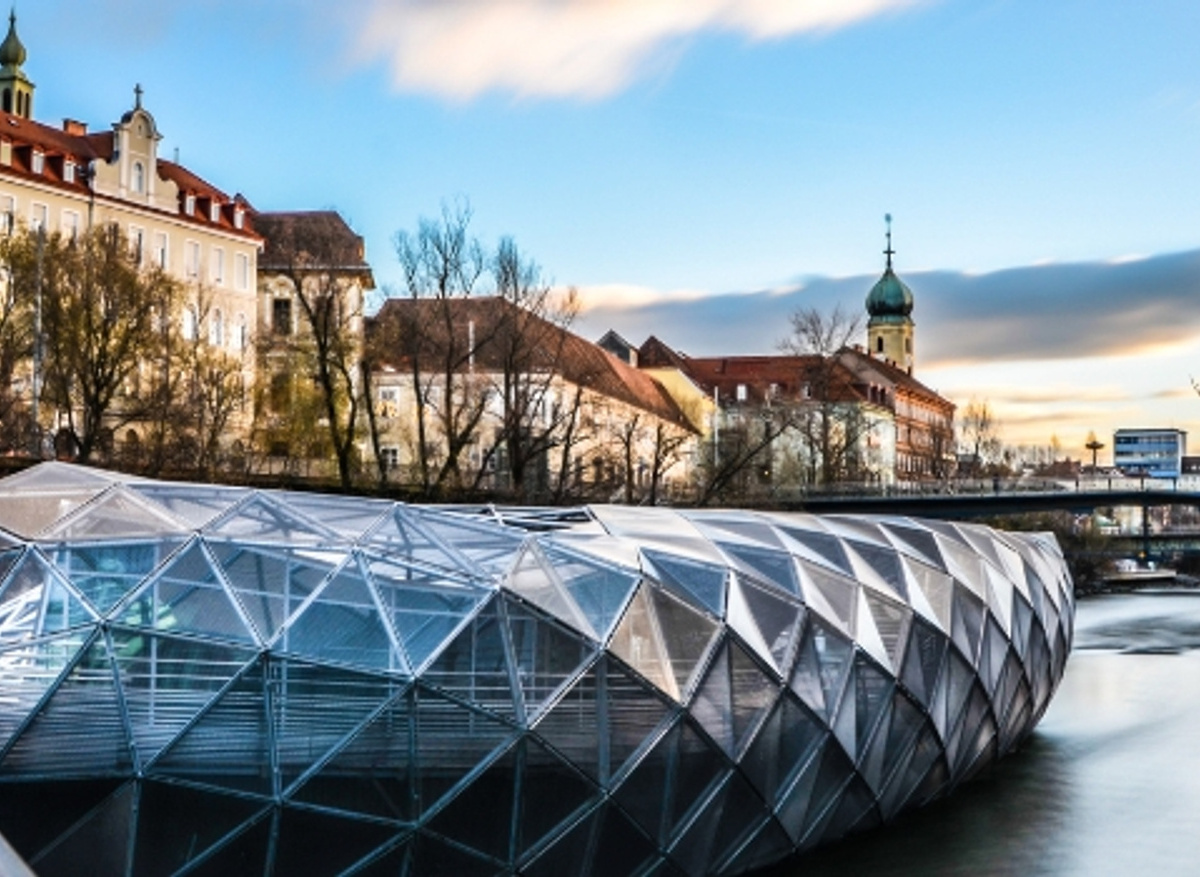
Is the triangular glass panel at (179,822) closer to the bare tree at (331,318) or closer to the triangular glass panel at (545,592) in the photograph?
the triangular glass panel at (545,592)

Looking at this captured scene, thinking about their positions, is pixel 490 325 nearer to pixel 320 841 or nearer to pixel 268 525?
pixel 268 525

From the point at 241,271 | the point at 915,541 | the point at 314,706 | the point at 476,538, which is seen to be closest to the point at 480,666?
the point at 314,706

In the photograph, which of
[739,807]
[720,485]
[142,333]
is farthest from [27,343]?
[739,807]

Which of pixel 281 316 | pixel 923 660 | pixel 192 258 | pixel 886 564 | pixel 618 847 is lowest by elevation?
pixel 618 847

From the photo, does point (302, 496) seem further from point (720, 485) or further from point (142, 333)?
point (720, 485)

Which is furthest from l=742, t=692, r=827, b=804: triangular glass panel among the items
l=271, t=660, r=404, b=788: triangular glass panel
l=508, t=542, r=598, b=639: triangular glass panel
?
l=271, t=660, r=404, b=788: triangular glass panel

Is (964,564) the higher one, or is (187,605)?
(187,605)

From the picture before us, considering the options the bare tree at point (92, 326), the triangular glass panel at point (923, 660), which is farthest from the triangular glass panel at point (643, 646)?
the bare tree at point (92, 326)

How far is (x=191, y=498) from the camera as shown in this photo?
1694cm

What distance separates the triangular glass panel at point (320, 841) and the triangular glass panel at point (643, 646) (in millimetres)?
3168

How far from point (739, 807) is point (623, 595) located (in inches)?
112

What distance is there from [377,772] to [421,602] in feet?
5.79

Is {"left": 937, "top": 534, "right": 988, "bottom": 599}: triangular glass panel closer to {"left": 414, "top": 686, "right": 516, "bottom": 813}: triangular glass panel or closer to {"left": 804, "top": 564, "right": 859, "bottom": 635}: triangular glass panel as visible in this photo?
{"left": 804, "top": 564, "right": 859, "bottom": 635}: triangular glass panel

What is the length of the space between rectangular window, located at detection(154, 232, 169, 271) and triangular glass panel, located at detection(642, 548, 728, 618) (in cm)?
6955
